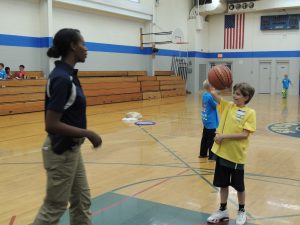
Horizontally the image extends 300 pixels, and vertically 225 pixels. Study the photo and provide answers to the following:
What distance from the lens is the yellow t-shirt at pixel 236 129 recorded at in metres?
3.40

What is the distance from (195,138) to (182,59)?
16319 millimetres

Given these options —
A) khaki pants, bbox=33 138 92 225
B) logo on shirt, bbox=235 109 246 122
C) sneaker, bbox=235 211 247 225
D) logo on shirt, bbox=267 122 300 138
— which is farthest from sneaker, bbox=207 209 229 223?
logo on shirt, bbox=267 122 300 138

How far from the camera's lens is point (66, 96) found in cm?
Answer: 232

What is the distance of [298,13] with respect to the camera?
2277 centimetres

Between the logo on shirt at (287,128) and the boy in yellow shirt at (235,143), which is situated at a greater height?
the boy in yellow shirt at (235,143)

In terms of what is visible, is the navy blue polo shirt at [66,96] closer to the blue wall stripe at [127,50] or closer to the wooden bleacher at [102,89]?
the wooden bleacher at [102,89]

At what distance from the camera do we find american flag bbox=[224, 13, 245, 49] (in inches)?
962

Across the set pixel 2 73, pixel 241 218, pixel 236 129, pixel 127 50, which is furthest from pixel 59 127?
pixel 127 50

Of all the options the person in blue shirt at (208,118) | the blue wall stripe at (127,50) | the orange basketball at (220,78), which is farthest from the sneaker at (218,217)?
the blue wall stripe at (127,50)

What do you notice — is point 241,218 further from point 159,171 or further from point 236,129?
point 159,171

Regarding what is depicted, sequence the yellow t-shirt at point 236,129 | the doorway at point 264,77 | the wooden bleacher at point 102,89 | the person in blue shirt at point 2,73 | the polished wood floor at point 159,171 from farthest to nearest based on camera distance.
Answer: the doorway at point 264,77, the person in blue shirt at point 2,73, the wooden bleacher at point 102,89, the polished wood floor at point 159,171, the yellow t-shirt at point 236,129

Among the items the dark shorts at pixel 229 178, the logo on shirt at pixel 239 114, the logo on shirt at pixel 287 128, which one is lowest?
the logo on shirt at pixel 287 128

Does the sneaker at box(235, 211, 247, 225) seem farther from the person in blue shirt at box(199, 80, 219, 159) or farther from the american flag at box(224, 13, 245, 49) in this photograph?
the american flag at box(224, 13, 245, 49)

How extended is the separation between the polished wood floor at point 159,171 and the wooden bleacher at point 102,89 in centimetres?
Answer: 266
